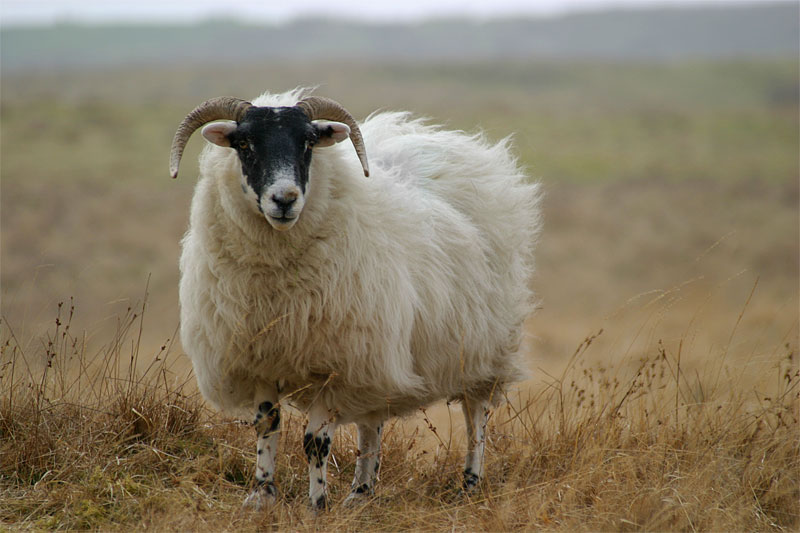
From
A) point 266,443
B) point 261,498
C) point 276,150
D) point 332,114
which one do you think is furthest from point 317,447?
point 332,114

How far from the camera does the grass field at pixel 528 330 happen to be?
473 centimetres

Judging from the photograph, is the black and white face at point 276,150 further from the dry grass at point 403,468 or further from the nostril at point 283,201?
the dry grass at point 403,468

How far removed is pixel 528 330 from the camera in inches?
474

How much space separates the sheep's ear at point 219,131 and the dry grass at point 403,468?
143cm

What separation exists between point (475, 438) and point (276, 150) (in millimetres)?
2843

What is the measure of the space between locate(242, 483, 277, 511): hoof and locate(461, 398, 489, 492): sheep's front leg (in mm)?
1504

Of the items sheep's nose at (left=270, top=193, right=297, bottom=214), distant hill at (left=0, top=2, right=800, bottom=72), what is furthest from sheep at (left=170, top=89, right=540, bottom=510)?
distant hill at (left=0, top=2, right=800, bottom=72)

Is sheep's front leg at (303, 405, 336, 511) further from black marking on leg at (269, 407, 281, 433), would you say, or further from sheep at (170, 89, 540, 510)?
black marking on leg at (269, 407, 281, 433)

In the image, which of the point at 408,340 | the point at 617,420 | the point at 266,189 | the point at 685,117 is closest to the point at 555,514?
the point at 617,420

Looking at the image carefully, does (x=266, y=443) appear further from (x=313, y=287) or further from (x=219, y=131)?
(x=219, y=131)

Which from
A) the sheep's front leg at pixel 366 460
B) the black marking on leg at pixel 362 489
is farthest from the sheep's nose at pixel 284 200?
the black marking on leg at pixel 362 489

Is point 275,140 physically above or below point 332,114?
below

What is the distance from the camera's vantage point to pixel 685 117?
159 ft

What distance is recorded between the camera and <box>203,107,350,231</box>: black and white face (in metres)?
4.73
